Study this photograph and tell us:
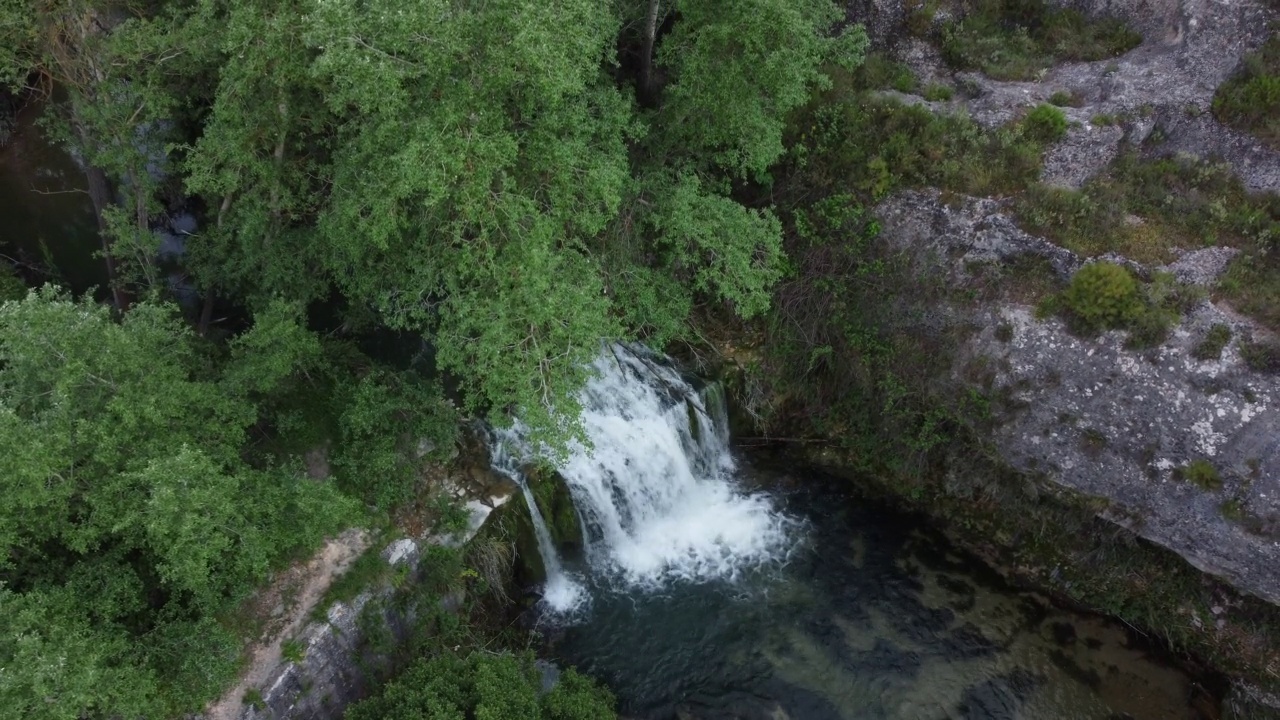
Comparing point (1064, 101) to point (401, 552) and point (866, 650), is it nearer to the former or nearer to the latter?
point (866, 650)

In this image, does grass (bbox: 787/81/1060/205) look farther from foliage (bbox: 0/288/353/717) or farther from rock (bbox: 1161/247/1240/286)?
foliage (bbox: 0/288/353/717)

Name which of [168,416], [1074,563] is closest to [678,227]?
[168,416]

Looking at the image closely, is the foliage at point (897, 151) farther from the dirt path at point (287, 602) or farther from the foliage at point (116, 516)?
the foliage at point (116, 516)

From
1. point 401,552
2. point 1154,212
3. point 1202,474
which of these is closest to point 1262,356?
point 1202,474

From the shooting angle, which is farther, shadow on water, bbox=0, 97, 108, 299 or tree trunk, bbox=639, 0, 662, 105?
shadow on water, bbox=0, 97, 108, 299

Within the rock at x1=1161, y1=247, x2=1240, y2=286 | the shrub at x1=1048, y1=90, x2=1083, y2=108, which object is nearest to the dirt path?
the rock at x1=1161, y1=247, x2=1240, y2=286

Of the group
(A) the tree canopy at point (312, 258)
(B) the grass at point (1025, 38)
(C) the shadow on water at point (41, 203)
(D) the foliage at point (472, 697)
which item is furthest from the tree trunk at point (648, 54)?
(C) the shadow on water at point (41, 203)

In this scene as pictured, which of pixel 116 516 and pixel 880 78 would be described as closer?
pixel 116 516
